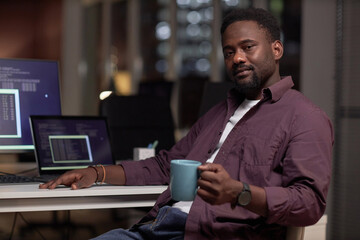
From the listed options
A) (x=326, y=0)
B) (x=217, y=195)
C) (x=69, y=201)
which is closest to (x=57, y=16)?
(x=326, y=0)

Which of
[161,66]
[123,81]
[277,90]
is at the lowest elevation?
[123,81]

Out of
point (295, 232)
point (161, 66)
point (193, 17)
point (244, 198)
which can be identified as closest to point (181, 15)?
point (193, 17)

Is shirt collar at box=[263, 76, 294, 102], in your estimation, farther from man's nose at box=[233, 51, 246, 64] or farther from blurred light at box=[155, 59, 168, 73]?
blurred light at box=[155, 59, 168, 73]

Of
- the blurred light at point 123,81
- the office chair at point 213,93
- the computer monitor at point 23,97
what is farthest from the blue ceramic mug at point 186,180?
the blurred light at point 123,81

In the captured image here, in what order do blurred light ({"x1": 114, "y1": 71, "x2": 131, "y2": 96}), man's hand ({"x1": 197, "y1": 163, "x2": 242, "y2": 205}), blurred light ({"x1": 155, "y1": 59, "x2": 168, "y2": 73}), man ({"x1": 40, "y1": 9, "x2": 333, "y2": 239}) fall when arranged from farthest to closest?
blurred light ({"x1": 114, "y1": 71, "x2": 131, "y2": 96})
blurred light ({"x1": 155, "y1": 59, "x2": 168, "y2": 73})
man ({"x1": 40, "y1": 9, "x2": 333, "y2": 239})
man's hand ({"x1": 197, "y1": 163, "x2": 242, "y2": 205})

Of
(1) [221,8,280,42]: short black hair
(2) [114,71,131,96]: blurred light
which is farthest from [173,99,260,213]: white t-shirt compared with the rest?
(2) [114,71,131,96]: blurred light

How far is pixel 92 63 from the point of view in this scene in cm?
852

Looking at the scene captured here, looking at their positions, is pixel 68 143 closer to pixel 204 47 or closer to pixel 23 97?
pixel 23 97

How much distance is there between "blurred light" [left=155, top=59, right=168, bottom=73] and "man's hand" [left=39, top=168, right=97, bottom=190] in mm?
5900

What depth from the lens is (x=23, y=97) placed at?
7.02 feet

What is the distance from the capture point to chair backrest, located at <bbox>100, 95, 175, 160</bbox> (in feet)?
8.87

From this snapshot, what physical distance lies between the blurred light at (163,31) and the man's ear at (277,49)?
5.81 m

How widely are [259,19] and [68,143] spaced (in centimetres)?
98

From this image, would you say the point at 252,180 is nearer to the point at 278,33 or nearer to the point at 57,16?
the point at 278,33
